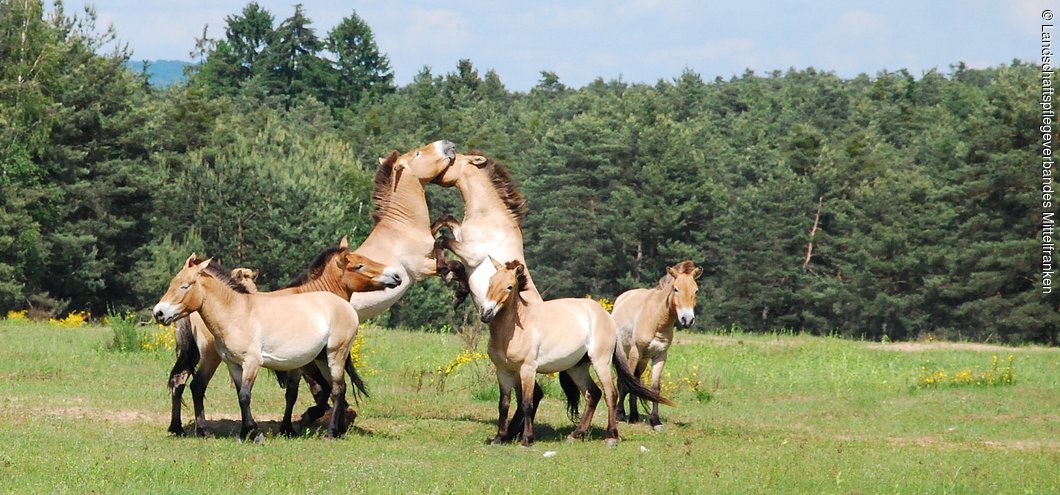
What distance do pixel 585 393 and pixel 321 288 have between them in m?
2.87

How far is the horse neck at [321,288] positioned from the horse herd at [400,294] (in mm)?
12

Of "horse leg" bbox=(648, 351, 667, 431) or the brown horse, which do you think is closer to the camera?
the brown horse

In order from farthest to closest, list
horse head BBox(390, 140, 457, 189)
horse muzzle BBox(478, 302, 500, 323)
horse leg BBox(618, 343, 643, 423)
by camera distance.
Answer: horse leg BBox(618, 343, 643, 423) < horse head BBox(390, 140, 457, 189) < horse muzzle BBox(478, 302, 500, 323)

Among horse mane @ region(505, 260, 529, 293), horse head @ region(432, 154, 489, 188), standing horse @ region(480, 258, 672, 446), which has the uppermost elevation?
horse head @ region(432, 154, 489, 188)

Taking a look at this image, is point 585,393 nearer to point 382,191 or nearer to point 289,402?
point 289,402

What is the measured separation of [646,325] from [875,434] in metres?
2.91

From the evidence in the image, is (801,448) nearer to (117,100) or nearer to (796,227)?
(117,100)

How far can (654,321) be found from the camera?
44.6 feet

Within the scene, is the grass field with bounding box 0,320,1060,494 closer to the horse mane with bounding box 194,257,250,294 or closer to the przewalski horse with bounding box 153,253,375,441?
the przewalski horse with bounding box 153,253,375,441

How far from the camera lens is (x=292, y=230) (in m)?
48.1

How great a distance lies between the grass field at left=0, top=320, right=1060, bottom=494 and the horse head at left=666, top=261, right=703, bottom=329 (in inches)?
48.9

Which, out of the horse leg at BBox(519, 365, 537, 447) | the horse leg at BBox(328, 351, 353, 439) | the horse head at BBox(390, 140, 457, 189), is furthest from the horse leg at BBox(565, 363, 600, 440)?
the horse head at BBox(390, 140, 457, 189)

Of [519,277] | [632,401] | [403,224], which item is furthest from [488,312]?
[632,401]

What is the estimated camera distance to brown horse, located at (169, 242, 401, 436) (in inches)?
445
